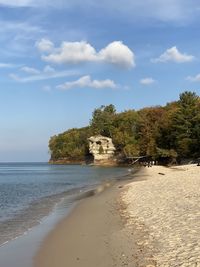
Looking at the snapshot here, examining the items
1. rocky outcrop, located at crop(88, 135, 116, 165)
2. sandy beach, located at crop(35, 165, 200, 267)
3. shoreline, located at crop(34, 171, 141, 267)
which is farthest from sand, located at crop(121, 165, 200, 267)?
rocky outcrop, located at crop(88, 135, 116, 165)

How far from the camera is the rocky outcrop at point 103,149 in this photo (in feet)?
485

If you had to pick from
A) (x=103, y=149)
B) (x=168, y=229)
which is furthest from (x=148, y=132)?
(x=168, y=229)

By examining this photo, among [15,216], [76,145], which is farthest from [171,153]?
[76,145]

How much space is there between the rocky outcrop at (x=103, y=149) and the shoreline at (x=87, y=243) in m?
127

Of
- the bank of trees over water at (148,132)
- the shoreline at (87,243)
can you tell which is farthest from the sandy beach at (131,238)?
the bank of trees over water at (148,132)

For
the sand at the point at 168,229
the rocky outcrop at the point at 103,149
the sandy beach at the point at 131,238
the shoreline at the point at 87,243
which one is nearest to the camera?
the sand at the point at 168,229

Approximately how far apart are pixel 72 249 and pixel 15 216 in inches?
430

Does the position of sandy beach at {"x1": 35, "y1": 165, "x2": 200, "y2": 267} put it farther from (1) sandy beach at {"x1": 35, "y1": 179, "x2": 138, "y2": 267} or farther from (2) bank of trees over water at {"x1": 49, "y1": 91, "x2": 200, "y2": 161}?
(2) bank of trees over water at {"x1": 49, "y1": 91, "x2": 200, "y2": 161}

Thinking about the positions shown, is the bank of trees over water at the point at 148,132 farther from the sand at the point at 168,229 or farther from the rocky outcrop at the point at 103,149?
the sand at the point at 168,229

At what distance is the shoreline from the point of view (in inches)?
442

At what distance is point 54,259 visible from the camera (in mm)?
11812

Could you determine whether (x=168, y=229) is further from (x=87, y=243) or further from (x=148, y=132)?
(x=148, y=132)

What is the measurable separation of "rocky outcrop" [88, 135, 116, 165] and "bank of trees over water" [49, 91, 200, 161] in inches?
86.0

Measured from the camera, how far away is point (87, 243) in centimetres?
1360
